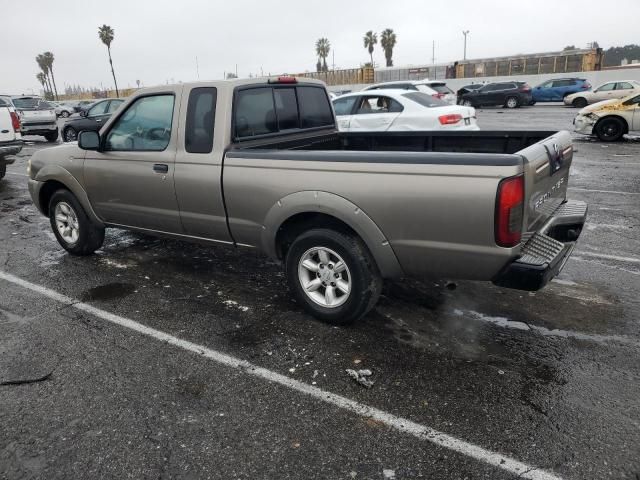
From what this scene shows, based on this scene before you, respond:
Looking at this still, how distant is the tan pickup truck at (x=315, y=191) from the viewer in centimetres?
295

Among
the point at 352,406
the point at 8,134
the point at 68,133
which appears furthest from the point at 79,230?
the point at 68,133

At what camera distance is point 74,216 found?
542cm

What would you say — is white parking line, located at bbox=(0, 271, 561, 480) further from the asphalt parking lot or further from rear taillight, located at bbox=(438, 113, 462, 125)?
rear taillight, located at bbox=(438, 113, 462, 125)

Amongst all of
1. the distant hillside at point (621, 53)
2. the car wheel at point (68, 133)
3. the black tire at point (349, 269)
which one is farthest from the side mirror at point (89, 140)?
the distant hillside at point (621, 53)

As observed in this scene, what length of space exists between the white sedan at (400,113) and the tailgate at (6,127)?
7.25 meters

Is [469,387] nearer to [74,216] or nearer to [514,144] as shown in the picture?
[514,144]

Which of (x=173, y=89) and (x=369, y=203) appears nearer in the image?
(x=369, y=203)

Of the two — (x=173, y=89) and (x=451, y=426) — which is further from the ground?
(x=173, y=89)

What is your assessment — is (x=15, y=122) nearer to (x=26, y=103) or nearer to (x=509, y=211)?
(x=26, y=103)

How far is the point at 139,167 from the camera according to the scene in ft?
14.9

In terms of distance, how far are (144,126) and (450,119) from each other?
23.9 ft

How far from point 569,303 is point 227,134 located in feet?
10.7

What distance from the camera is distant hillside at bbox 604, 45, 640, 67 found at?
102 m

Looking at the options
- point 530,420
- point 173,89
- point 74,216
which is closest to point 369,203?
point 530,420
